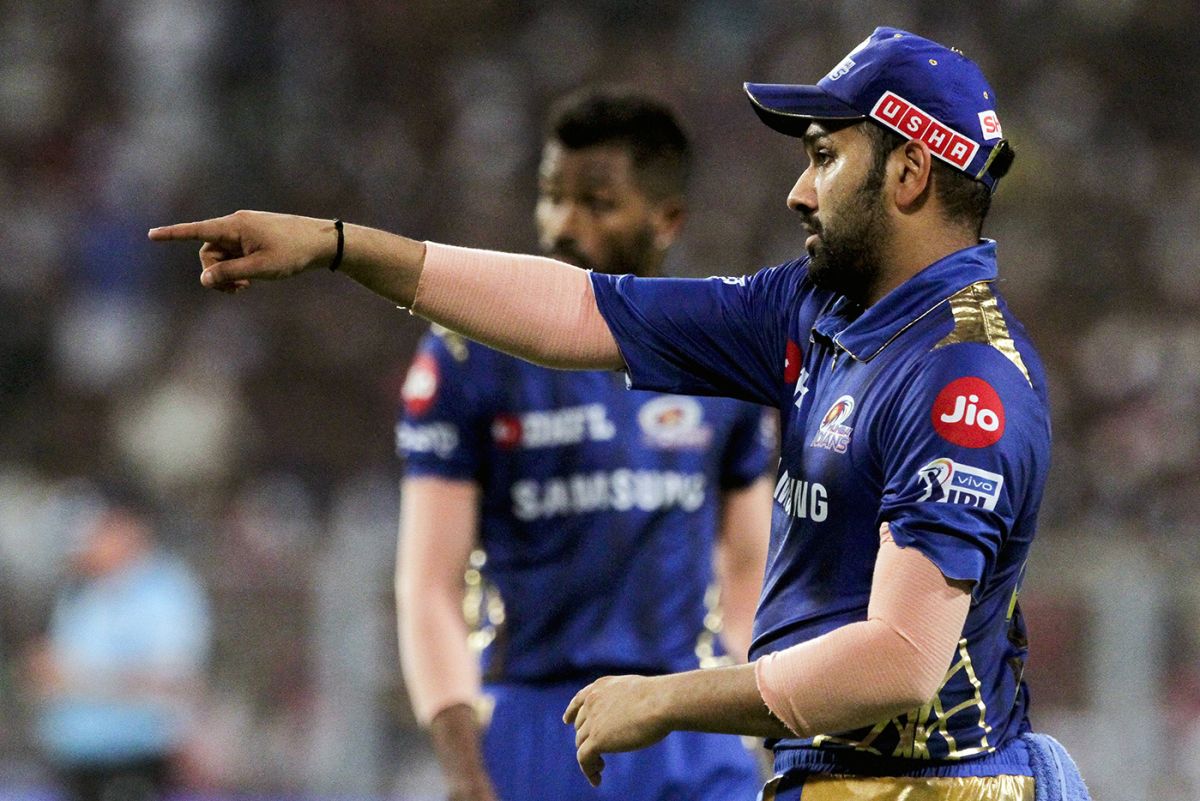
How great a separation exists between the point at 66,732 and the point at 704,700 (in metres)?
7.15

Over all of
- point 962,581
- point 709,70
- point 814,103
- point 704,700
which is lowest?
point 704,700

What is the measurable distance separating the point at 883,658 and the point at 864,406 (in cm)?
42

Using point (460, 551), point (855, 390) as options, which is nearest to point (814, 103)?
point (855, 390)

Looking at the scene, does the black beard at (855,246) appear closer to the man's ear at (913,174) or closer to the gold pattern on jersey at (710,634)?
the man's ear at (913,174)

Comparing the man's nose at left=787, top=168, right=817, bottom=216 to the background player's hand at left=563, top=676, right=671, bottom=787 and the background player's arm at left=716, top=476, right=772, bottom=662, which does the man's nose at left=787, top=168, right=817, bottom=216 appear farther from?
the background player's arm at left=716, top=476, right=772, bottom=662

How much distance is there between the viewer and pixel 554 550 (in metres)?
4.20

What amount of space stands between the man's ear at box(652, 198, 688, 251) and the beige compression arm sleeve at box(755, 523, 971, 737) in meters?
1.89

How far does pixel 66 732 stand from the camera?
30.1ft

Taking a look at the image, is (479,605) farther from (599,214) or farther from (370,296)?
(370,296)

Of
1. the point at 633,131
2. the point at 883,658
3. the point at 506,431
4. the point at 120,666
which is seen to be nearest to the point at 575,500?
the point at 506,431

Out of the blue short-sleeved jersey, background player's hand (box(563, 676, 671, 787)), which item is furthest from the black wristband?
background player's hand (box(563, 676, 671, 787))

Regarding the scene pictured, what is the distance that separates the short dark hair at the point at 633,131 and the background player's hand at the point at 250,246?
163 cm

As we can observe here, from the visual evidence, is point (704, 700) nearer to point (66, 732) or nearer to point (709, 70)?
point (66, 732)

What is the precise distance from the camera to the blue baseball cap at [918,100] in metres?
2.89
